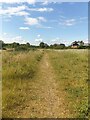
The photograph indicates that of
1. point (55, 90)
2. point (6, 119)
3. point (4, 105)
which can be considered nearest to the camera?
point (6, 119)

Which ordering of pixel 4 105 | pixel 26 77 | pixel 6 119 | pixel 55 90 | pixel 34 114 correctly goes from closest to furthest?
pixel 6 119, pixel 34 114, pixel 4 105, pixel 55 90, pixel 26 77

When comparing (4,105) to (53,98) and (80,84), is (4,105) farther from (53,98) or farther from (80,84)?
(80,84)

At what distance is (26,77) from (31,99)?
4.79m

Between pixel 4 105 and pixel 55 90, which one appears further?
pixel 55 90

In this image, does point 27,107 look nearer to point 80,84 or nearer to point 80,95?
point 80,95

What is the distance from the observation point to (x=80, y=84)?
13281 millimetres

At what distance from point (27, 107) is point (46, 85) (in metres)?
4.07

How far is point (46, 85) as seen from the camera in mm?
13344

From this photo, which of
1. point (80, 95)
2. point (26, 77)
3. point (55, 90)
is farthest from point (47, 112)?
point (26, 77)

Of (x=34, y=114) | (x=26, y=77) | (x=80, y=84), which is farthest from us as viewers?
(x=26, y=77)

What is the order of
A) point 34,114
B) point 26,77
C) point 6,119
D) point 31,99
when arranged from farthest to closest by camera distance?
point 26,77, point 31,99, point 34,114, point 6,119

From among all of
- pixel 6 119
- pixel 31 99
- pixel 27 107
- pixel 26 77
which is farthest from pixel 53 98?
pixel 26 77

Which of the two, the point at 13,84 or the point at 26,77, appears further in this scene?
the point at 26,77

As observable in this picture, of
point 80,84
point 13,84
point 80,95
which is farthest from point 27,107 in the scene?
point 80,84
